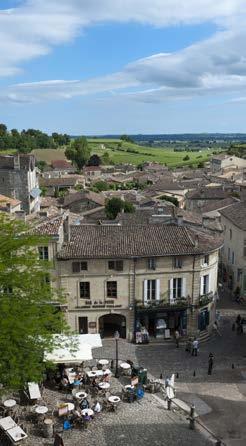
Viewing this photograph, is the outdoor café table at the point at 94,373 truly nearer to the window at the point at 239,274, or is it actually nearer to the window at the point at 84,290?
the window at the point at 84,290

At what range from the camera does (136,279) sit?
3788 centimetres

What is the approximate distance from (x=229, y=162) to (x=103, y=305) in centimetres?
14964

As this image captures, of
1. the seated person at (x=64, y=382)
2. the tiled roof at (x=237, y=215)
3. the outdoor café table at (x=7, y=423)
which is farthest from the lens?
the tiled roof at (x=237, y=215)

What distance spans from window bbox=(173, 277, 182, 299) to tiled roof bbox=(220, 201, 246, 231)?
14.5 metres

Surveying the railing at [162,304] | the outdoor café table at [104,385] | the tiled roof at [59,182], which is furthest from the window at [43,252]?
the tiled roof at [59,182]

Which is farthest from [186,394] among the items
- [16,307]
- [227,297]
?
[227,297]

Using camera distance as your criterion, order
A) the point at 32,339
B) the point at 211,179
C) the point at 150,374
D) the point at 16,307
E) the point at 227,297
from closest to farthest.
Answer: the point at 16,307, the point at 32,339, the point at 150,374, the point at 227,297, the point at 211,179

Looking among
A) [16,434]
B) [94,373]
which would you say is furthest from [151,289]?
[16,434]

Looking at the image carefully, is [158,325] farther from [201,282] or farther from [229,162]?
[229,162]

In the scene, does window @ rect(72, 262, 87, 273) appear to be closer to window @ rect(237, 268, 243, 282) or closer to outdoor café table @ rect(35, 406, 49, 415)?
outdoor café table @ rect(35, 406, 49, 415)

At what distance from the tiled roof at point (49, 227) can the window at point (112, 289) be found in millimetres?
6009

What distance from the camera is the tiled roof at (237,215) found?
51438 millimetres

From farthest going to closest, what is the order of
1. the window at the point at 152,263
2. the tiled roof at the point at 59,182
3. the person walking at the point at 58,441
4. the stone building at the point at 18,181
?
the tiled roof at the point at 59,182 < the stone building at the point at 18,181 < the window at the point at 152,263 < the person walking at the point at 58,441

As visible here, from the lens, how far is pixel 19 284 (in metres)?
24.0
